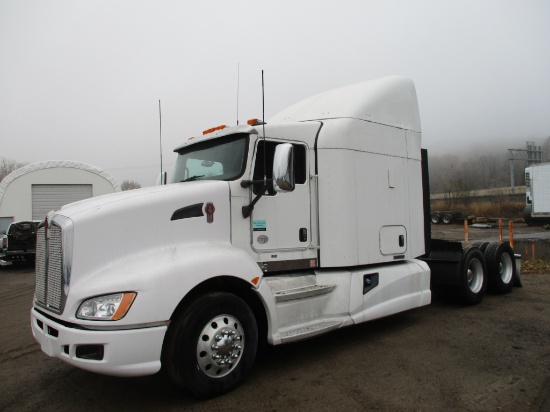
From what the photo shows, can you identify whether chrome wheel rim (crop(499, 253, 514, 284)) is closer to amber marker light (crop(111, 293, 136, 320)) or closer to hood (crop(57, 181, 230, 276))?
hood (crop(57, 181, 230, 276))

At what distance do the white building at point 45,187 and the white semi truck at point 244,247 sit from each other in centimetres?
2146

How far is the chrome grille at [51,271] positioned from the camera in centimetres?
360

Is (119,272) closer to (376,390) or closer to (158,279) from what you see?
(158,279)

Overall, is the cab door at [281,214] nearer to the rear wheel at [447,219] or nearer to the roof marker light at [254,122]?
the roof marker light at [254,122]

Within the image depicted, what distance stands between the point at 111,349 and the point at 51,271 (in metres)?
1.06

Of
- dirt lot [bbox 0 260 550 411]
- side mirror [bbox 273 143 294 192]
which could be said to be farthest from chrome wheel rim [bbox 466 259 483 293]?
side mirror [bbox 273 143 294 192]

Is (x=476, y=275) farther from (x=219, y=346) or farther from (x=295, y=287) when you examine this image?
(x=219, y=346)

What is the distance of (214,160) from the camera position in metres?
4.86

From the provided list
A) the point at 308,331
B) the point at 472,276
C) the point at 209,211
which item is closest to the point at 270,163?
the point at 209,211

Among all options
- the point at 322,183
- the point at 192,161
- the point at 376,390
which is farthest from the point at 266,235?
the point at 376,390

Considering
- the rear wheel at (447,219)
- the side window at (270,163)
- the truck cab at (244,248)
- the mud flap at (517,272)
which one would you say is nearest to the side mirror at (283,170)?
the truck cab at (244,248)

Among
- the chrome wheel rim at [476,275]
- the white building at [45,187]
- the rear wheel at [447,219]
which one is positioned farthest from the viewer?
the rear wheel at [447,219]

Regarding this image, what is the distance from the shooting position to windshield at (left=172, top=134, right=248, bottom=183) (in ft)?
15.0

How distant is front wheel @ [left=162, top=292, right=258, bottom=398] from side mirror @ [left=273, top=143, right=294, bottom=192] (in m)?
1.20
